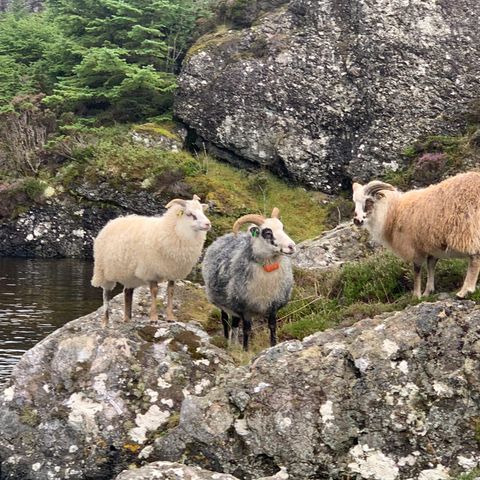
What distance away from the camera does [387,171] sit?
1543 inches

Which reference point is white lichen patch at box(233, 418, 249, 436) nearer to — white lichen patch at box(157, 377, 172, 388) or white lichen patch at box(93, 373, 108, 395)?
white lichen patch at box(157, 377, 172, 388)

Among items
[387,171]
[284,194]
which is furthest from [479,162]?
[284,194]

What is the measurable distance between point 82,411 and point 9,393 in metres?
1.17

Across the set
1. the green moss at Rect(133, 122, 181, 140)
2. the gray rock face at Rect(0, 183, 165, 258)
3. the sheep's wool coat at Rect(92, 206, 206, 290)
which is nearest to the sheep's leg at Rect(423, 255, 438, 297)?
the sheep's wool coat at Rect(92, 206, 206, 290)

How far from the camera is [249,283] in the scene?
10844mm

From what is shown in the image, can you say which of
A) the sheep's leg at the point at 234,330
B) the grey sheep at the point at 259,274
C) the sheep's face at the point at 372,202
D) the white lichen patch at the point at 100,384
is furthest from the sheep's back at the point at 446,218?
the white lichen patch at the point at 100,384

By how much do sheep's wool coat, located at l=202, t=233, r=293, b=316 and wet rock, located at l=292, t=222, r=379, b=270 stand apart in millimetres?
4232

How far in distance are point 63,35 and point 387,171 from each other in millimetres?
27622

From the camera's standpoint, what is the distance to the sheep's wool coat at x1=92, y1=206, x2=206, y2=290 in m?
11.1

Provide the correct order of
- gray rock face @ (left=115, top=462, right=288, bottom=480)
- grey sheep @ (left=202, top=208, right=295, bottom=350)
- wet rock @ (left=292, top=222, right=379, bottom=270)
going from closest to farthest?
gray rock face @ (left=115, top=462, right=288, bottom=480), grey sheep @ (left=202, top=208, right=295, bottom=350), wet rock @ (left=292, top=222, right=379, bottom=270)

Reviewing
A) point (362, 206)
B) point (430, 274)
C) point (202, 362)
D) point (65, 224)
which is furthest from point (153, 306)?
point (65, 224)

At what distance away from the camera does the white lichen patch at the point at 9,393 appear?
10.1 metres

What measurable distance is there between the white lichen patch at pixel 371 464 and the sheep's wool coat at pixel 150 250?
4.21 meters

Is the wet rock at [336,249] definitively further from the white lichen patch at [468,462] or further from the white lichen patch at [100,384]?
the white lichen patch at [468,462]
